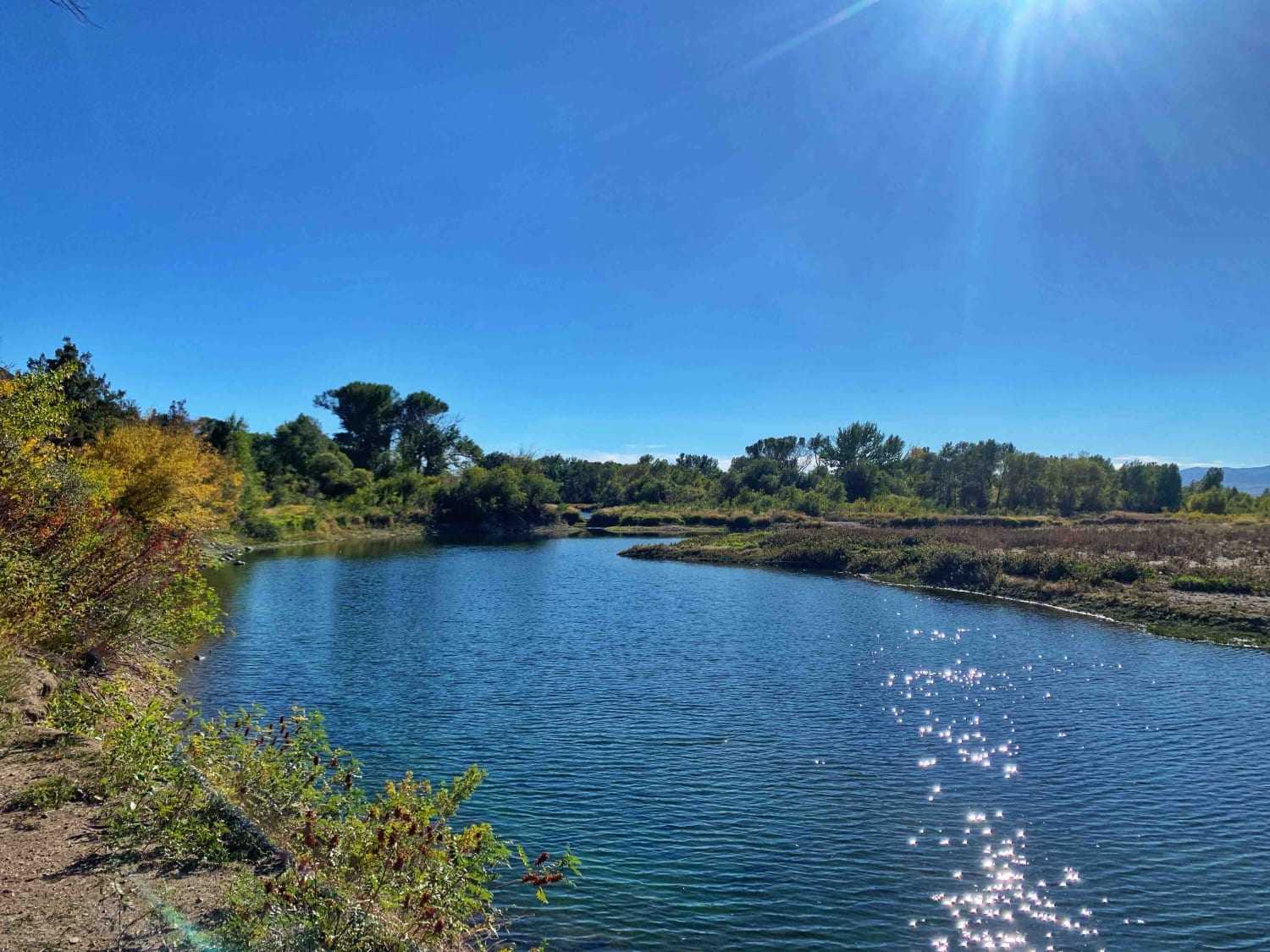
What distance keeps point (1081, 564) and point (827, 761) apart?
3006 centimetres

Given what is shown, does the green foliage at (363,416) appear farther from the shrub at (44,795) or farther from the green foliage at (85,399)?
the shrub at (44,795)

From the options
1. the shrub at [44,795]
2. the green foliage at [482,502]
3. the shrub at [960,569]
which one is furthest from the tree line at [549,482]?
the shrub at [44,795]

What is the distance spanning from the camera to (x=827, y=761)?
15.0 metres

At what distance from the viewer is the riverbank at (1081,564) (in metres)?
30.2

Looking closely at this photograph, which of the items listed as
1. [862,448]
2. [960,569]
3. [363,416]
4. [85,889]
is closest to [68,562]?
[85,889]

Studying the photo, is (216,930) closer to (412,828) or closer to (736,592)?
(412,828)

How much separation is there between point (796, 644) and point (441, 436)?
293 ft

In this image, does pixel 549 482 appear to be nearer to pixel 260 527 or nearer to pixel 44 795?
pixel 260 527

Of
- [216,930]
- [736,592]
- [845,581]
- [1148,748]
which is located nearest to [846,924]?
[216,930]

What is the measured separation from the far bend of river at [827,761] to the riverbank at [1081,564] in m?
3.57

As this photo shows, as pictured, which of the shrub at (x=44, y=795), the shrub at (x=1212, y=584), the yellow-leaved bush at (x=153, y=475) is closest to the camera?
the shrub at (x=44, y=795)

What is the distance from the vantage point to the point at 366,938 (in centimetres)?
612

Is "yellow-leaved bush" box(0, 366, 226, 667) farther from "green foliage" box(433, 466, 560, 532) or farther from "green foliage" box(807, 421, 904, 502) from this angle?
"green foliage" box(807, 421, 904, 502)

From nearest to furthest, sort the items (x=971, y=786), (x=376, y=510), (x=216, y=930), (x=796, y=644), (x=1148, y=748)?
1. (x=216, y=930)
2. (x=971, y=786)
3. (x=1148, y=748)
4. (x=796, y=644)
5. (x=376, y=510)
